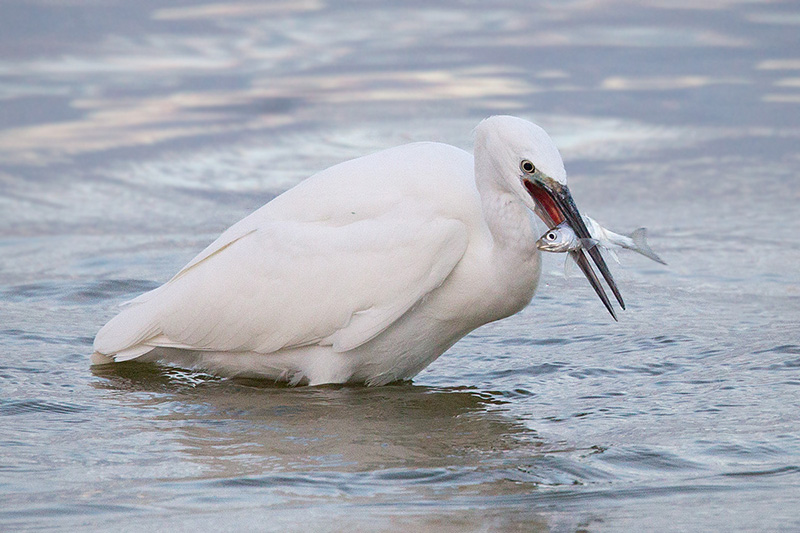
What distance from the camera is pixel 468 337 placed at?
6.79 meters

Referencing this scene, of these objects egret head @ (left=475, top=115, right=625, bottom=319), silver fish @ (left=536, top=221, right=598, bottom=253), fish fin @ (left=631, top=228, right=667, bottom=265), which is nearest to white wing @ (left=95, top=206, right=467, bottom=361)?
egret head @ (left=475, top=115, right=625, bottom=319)

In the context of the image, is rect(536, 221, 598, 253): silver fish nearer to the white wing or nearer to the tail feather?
the white wing

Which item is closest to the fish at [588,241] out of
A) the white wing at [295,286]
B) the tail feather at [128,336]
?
the white wing at [295,286]

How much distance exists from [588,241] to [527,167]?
0.42 m

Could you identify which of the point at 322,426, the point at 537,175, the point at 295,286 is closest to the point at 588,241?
the point at 537,175

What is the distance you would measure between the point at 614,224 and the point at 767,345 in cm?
270

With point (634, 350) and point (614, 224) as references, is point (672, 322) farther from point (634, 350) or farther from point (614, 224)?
point (614, 224)

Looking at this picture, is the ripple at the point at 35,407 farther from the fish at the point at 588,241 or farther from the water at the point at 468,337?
the fish at the point at 588,241

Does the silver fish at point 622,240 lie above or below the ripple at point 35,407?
above

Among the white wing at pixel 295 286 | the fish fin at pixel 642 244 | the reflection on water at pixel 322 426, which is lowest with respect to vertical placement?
the reflection on water at pixel 322 426

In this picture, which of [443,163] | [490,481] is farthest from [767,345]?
[490,481]

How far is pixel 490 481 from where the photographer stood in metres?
4.50

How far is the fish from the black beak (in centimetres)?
→ 3

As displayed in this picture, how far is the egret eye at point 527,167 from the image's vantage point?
5.34m
